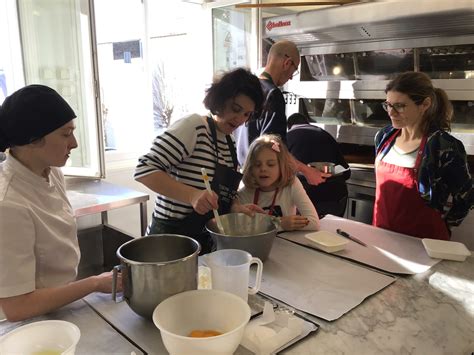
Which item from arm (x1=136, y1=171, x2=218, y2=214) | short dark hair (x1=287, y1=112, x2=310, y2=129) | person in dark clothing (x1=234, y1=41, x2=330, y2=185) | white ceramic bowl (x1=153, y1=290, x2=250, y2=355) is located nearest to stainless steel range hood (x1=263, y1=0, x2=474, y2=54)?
person in dark clothing (x1=234, y1=41, x2=330, y2=185)

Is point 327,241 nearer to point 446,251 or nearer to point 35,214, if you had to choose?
point 446,251

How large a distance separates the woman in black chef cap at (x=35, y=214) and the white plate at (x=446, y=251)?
0.92m

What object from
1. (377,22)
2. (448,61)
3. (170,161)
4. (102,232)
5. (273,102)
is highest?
(377,22)

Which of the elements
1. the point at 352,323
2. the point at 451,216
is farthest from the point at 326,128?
the point at 352,323

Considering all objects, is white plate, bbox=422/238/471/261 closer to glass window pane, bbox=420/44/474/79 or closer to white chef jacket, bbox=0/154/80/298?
white chef jacket, bbox=0/154/80/298

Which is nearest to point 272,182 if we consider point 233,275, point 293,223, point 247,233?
point 293,223

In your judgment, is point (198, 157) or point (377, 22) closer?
point (198, 157)

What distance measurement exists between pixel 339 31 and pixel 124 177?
178cm

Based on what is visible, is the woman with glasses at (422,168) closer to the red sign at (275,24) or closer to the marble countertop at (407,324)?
the marble countertop at (407,324)

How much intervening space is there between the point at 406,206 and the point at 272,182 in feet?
1.82

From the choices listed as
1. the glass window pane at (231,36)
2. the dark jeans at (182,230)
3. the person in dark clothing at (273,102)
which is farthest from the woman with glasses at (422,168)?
the glass window pane at (231,36)

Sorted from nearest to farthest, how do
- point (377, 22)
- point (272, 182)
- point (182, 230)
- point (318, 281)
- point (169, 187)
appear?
point (318, 281) < point (169, 187) < point (182, 230) < point (272, 182) < point (377, 22)

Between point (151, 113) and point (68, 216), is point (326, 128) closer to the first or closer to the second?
point (151, 113)

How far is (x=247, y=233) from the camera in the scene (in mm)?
1229
